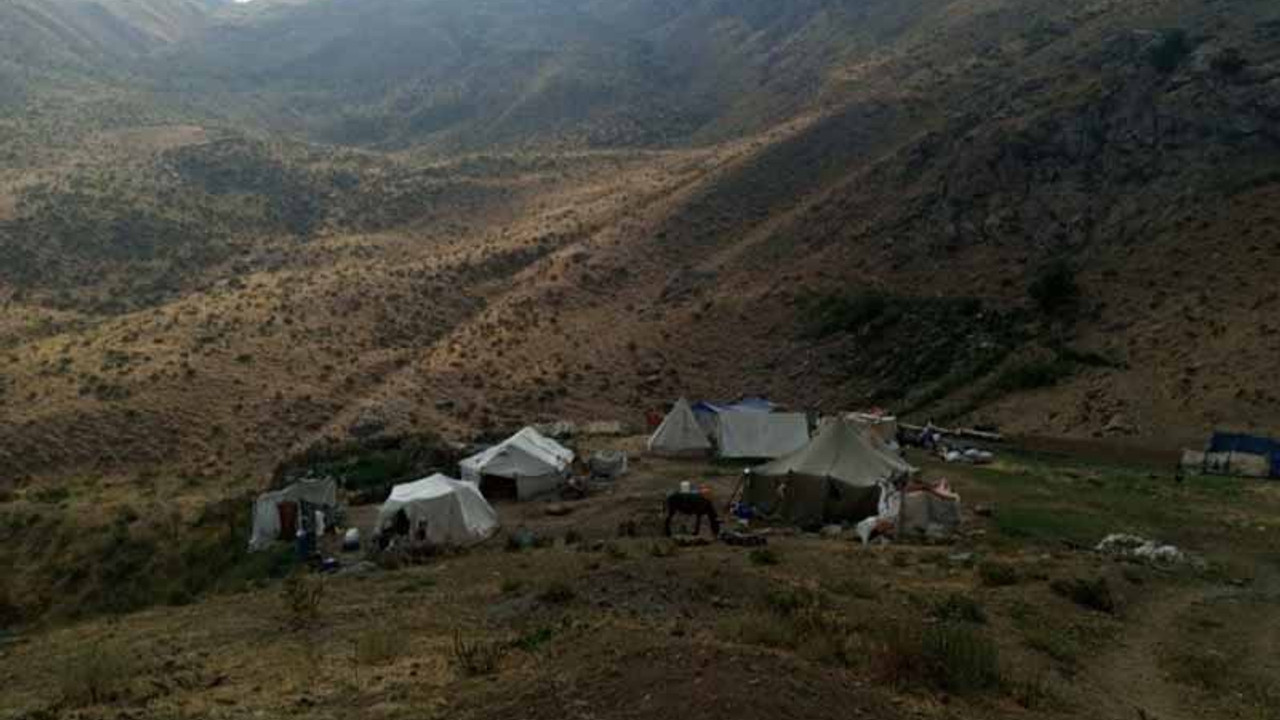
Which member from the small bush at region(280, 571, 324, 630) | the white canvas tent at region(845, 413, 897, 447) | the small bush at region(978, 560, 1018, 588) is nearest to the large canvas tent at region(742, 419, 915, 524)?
the white canvas tent at region(845, 413, 897, 447)

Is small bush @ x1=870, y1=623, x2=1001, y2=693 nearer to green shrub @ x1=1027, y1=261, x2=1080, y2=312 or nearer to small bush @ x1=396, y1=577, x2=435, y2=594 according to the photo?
small bush @ x1=396, y1=577, x2=435, y2=594

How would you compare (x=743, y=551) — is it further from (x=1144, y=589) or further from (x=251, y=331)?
(x=251, y=331)

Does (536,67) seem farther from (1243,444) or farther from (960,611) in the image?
(960,611)

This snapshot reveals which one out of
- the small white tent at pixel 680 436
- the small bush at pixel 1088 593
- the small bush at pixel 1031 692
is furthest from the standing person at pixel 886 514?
the small white tent at pixel 680 436

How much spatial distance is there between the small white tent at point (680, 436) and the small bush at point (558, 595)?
19484mm

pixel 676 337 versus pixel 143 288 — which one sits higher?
pixel 143 288

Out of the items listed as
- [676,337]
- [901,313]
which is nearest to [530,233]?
[676,337]

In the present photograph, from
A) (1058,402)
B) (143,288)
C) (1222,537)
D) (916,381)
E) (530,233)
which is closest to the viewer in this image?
(1222,537)

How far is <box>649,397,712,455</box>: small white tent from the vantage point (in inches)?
1451

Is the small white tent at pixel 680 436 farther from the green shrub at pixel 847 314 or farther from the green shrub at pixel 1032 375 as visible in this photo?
the green shrub at pixel 847 314

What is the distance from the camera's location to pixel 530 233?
6825 cm

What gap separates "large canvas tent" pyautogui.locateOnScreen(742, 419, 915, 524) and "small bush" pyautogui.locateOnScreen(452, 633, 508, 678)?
13991 millimetres

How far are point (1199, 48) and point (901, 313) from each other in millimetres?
23057

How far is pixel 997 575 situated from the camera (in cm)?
1855
